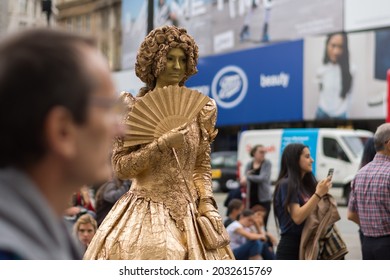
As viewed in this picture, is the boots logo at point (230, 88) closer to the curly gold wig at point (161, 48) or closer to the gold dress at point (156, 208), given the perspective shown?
the curly gold wig at point (161, 48)

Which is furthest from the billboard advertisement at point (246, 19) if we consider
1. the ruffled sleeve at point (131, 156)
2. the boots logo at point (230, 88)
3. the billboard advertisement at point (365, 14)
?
the ruffled sleeve at point (131, 156)

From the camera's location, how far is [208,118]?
4754mm

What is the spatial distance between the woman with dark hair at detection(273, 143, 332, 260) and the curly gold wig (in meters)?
2.02

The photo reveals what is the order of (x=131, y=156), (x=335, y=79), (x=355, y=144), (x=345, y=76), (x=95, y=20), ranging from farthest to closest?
(x=335, y=79)
(x=345, y=76)
(x=355, y=144)
(x=95, y=20)
(x=131, y=156)

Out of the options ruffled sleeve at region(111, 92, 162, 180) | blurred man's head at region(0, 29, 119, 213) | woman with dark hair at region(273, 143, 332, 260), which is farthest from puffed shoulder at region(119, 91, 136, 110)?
blurred man's head at region(0, 29, 119, 213)

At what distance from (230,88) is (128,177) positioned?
65.2 ft

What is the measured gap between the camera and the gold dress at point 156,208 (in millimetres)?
4500

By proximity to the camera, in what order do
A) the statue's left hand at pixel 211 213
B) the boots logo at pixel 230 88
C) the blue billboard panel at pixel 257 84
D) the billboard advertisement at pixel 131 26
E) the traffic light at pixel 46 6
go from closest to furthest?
1. the statue's left hand at pixel 211 213
2. the traffic light at pixel 46 6
3. the blue billboard panel at pixel 257 84
4. the billboard advertisement at pixel 131 26
5. the boots logo at pixel 230 88

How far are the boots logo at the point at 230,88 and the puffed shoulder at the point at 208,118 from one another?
63.7 ft

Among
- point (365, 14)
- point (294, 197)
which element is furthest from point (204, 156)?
point (365, 14)

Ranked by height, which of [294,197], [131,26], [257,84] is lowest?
[294,197]

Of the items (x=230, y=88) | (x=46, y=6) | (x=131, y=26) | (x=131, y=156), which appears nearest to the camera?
(x=131, y=156)

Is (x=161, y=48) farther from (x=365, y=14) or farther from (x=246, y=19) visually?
(x=246, y=19)

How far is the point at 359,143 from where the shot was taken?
17.5 meters
